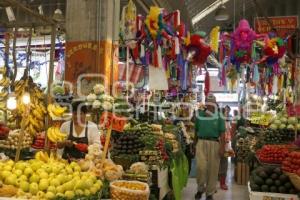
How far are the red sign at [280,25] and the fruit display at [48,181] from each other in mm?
7800

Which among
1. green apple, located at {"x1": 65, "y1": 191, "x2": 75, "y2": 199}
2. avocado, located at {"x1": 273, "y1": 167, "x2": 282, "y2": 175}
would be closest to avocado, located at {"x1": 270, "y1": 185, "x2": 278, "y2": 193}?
avocado, located at {"x1": 273, "y1": 167, "x2": 282, "y2": 175}

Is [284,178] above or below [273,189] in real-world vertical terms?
above

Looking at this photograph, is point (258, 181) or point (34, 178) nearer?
point (34, 178)

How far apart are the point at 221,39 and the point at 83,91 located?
2.50 metres

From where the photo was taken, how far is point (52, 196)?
3.01m

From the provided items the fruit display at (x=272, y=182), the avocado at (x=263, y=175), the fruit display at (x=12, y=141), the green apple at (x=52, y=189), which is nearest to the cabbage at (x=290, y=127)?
the fruit display at (x=272, y=182)

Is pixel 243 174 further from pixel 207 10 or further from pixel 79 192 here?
pixel 79 192

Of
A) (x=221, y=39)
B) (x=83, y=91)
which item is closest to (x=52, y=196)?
(x=83, y=91)

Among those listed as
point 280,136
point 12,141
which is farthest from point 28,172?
point 280,136

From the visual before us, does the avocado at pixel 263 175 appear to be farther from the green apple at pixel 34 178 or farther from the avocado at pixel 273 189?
the green apple at pixel 34 178

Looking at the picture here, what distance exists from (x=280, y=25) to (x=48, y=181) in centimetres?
884

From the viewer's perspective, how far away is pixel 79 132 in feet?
15.8

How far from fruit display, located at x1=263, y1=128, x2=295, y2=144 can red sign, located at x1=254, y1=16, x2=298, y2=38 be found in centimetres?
403

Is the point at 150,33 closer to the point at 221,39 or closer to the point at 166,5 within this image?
the point at 221,39
